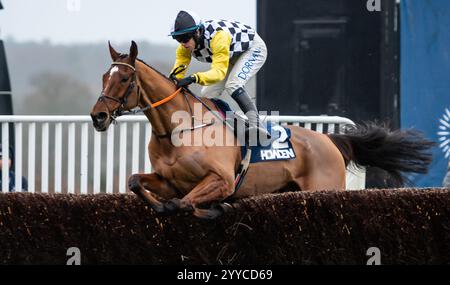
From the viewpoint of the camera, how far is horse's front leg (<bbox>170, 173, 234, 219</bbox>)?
6189mm

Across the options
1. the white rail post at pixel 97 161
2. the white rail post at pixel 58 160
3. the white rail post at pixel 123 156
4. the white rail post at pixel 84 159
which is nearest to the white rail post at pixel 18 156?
the white rail post at pixel 58 160

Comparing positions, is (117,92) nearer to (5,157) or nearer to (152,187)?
(152,187)

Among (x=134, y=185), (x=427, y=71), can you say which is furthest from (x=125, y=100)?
(x=427, y=71)

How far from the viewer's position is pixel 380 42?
8906 mm

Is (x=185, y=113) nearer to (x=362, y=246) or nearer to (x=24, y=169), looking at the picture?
(x=362, y=246)

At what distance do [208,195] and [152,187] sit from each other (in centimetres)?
38

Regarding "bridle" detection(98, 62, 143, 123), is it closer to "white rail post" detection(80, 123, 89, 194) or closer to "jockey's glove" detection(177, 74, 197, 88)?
"jockey's glove" detection(177, 74, 197, 88)

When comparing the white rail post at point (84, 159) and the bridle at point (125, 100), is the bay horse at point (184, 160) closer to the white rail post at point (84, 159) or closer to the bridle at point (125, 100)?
the bridle at point (125, 100)

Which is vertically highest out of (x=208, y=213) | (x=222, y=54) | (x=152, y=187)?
(x=222, y=54)

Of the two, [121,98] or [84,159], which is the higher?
[121,98]

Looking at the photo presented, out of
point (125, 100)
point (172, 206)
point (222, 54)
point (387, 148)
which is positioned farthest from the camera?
point (387, 148)

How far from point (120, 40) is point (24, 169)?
1.39 metres

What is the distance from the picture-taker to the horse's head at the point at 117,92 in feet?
19.8

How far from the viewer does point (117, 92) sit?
20.2 feet
